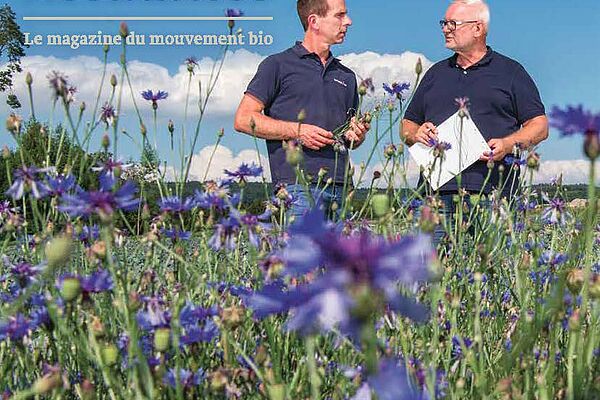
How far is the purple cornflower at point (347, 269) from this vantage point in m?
0.63

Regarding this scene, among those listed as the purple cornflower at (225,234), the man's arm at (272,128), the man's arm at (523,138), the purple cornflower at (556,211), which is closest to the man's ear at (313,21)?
the man's arm at (272,128)

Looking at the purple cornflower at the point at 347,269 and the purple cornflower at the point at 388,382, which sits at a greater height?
the purple cornflower at the point at 347,269

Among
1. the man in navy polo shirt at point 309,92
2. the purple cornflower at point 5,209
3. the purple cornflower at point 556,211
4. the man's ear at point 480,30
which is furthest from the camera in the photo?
the man's ear at point 480,30

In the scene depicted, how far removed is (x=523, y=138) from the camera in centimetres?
332

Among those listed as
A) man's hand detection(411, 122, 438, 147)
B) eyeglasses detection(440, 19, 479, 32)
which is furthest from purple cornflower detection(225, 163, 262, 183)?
eyeglasses detection(440, 19, 479, 32)

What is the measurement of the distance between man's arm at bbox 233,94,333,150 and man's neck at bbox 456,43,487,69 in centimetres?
86

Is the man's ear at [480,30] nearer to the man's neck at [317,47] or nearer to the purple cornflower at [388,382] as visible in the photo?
the man's neck at [317,47]

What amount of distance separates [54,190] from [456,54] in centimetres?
237

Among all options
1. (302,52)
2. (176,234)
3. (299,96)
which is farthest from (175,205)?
(302,52)

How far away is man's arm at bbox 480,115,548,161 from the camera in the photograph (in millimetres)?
3145

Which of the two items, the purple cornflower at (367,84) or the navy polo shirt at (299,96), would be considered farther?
the navy polo shirt at (299,96)

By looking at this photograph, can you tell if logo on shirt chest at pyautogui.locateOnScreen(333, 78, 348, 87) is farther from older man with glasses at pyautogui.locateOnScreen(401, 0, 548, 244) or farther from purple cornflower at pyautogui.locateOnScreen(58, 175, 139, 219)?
purple cornflower at pyautogui.locateOnScreen(58, 175, 139, 219)

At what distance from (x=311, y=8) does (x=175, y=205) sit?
1787mm

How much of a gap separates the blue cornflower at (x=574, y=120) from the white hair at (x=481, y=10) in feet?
8.16
